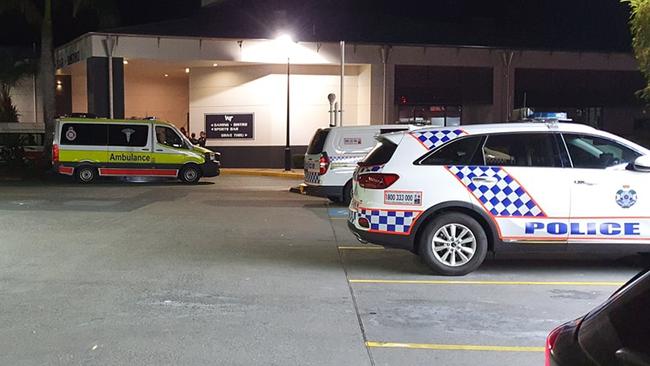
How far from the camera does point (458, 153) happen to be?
24.4 feet

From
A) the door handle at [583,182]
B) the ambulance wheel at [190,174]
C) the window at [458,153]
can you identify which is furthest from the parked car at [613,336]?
the ambulance wheel at [190,174]

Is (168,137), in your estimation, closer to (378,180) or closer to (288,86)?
(288,86)

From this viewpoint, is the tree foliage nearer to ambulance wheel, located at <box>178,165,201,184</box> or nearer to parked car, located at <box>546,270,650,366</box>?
parked car, located at <box>546,270,650,366</box>

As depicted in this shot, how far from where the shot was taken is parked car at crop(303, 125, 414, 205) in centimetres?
1377

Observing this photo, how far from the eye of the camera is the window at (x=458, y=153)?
7.42 m

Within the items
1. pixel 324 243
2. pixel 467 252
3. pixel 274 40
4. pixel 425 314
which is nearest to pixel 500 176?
pixel 467 252

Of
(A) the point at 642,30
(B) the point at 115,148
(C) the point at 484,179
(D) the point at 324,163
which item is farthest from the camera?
(B) the point at 115,148

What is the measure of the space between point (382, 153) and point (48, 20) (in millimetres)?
21793

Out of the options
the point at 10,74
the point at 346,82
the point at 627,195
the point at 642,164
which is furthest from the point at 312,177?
the point at 10,74

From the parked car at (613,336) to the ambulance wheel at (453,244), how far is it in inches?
193

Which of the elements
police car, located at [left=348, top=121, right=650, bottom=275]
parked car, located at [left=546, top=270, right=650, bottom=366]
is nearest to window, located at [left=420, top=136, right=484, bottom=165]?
police car, located at [left=348, top=121, right=650, bottom=275]

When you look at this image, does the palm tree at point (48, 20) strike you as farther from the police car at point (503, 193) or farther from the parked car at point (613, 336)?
the parked car at point (613, 336)

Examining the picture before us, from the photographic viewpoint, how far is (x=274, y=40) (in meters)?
26.1

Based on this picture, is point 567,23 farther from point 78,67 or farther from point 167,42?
point 78,67
